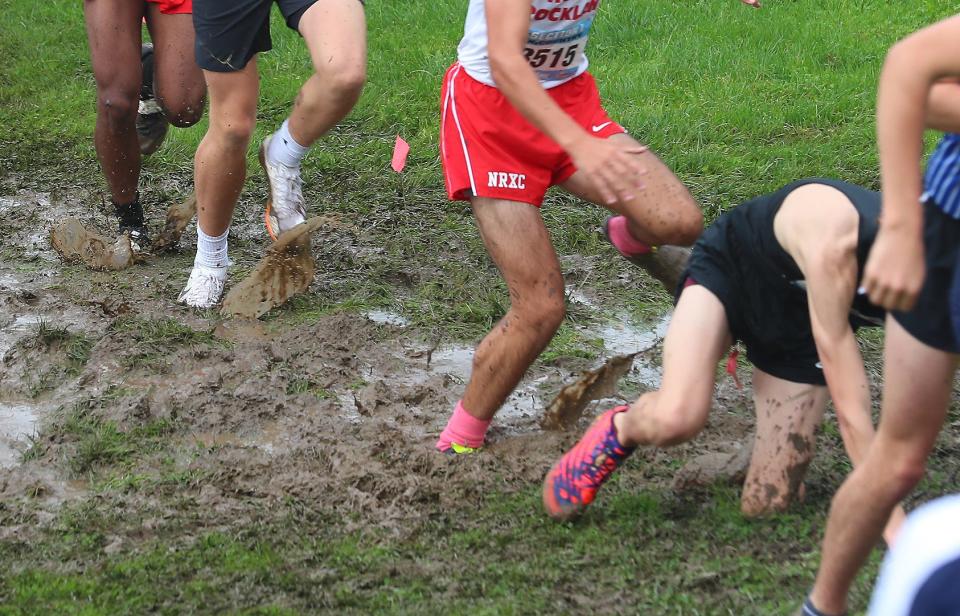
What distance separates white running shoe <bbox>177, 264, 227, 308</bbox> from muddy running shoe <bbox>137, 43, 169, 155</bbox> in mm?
1371

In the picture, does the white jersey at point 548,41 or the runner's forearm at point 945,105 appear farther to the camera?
the white jersey at point 548,41

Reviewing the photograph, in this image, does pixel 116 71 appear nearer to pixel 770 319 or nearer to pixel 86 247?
pixel 86 247

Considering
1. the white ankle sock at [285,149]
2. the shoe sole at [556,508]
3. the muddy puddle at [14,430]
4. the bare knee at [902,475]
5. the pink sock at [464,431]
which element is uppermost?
the bare knee at [902,475]

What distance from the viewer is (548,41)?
12.4ft

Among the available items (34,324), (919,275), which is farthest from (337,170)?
(919,275)

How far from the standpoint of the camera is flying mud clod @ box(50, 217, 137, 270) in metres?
5.43

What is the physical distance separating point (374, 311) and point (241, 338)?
59cm

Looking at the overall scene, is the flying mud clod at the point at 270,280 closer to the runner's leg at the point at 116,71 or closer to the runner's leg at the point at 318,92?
the runner's leg at the point at 318,92

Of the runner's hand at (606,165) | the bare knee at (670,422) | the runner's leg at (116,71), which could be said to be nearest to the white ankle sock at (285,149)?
the runner's leg at (116,71)

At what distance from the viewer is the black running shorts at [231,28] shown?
15.1 ft

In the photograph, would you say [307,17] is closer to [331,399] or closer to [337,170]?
[331,399]

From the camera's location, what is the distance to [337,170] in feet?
21.7

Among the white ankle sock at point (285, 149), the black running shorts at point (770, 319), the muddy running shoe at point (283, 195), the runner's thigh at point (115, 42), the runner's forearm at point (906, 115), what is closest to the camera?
the runner's forearm at point (906, 115)

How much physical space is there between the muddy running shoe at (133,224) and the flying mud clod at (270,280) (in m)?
0.93
